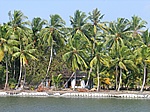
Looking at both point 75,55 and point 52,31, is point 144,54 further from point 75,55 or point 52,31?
point 52,31

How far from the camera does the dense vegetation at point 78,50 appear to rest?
3816 cm

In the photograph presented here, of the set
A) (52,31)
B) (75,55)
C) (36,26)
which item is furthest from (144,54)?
(36,26)

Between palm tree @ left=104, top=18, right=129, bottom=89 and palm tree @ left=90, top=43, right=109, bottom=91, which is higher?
palm tree @ left=104, top=18, right=129, bottom=89

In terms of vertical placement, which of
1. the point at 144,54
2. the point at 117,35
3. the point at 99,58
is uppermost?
the point at 117,35

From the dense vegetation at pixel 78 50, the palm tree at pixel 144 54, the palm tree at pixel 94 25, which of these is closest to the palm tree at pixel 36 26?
the dense vegetation at pixel 78 50

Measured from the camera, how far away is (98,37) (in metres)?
44.8

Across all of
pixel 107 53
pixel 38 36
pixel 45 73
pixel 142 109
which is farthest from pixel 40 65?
pixel 142 109

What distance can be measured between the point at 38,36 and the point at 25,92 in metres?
10.6

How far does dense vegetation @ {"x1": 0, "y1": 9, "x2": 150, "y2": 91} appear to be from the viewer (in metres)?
38.2

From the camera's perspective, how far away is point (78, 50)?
127 ft

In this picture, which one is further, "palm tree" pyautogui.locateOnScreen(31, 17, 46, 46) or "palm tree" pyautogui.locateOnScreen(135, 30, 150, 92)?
"palm tree" pyautogui.locateOnScreen(31, 17, 46, 46)

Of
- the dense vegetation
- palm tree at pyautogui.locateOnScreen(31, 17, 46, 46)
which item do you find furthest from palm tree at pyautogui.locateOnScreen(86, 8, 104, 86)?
palm tree at pyautogui.locateOnScreen(31, 17, 46, 46)

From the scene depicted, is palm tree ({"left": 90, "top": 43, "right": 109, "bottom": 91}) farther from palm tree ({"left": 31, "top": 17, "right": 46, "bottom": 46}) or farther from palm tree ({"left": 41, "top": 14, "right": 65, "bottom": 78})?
palm tree ({"left": 31, "top": 17, "right": 46, "bottom": 46})

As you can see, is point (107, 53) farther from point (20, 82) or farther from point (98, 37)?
point (20, 82)
